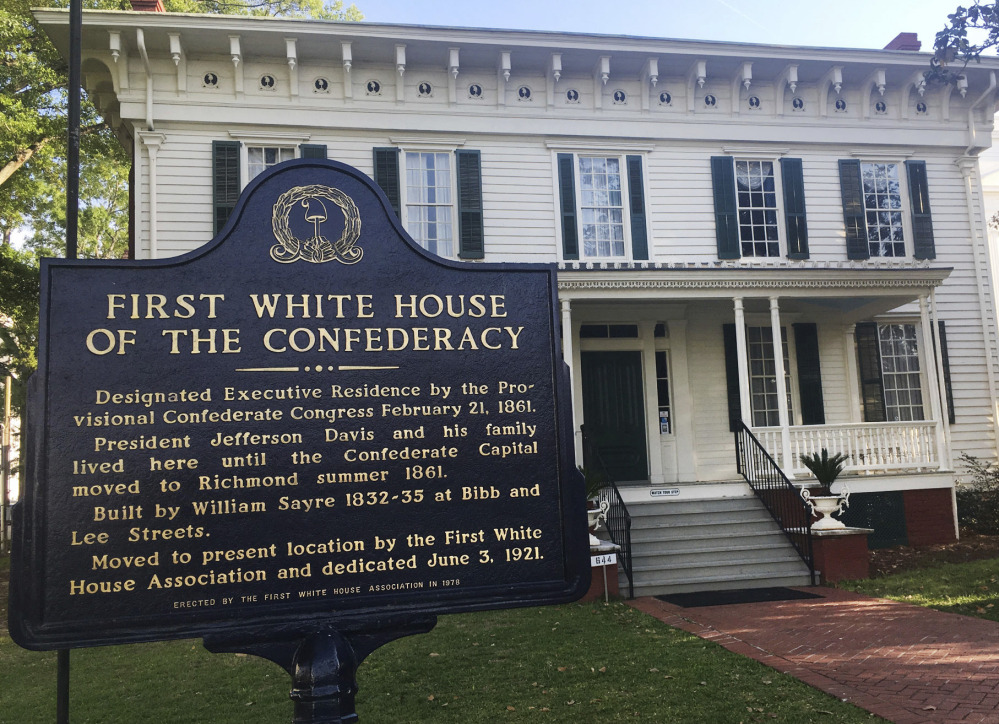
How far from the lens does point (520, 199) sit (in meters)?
15.8

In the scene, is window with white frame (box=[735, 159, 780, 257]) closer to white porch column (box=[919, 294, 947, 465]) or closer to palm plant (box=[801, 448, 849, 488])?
white porch column (box=[919, 294, 947, 465])

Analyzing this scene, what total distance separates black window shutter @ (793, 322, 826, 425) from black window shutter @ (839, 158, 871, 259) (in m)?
1.79

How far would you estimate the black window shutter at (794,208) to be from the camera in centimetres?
1638

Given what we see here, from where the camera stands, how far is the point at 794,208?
16484 millimetres

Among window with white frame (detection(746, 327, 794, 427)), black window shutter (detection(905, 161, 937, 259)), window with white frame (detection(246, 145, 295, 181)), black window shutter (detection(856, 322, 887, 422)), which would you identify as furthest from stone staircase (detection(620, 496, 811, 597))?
window with white frame (detection(246, 145, 295, 181))

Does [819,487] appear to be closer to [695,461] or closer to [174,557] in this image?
[695,461]

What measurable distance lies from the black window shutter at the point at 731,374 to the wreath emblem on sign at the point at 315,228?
13.1 metres

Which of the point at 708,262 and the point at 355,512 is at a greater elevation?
the point at 708,262

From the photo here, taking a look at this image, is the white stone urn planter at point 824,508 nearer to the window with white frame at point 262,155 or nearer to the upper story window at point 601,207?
the upper story window at point 601,207

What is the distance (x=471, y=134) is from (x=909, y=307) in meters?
9.96

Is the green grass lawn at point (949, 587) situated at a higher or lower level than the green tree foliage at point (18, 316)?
lower

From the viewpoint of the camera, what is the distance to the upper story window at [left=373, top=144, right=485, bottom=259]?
1529 cm

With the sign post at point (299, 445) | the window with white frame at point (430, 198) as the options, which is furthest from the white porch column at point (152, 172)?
the sign post at point (299, 445)

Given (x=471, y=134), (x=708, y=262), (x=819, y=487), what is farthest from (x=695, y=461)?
(x=471, y=134)
